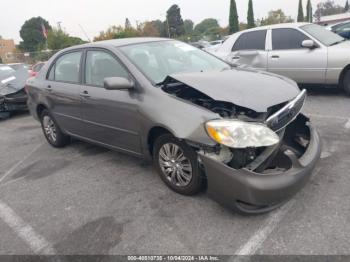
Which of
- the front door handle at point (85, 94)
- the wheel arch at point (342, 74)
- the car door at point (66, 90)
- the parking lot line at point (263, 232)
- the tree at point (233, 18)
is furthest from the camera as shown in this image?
the tree at point (233, 18)

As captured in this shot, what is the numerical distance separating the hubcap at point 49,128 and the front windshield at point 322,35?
17.3ft

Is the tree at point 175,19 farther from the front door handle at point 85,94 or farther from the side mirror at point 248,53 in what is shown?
the front door handle at point 85,94

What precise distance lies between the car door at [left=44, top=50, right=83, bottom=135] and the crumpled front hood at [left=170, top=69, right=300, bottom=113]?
6.09ft

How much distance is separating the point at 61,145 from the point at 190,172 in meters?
3.07

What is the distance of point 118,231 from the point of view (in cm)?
294

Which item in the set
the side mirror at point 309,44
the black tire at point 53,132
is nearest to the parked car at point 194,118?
the black tire at point 53,132

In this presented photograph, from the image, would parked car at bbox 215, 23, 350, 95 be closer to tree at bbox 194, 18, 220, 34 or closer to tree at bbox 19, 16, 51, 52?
tree at bbox 19, 16, 51, 52

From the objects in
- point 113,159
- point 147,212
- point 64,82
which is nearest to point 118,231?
point 147,212

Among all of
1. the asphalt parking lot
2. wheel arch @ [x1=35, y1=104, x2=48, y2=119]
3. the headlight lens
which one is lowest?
the asphalt parking lot

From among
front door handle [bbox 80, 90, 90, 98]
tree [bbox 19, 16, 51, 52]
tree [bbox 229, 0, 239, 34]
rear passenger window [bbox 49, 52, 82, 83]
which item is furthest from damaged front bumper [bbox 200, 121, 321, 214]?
tree [bbox 19, 16, 51, 52]

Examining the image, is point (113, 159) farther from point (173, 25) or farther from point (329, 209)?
point (173, 25)

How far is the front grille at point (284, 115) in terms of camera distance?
280cm

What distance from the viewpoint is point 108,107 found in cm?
388

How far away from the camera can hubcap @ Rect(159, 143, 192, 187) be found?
125 inches
